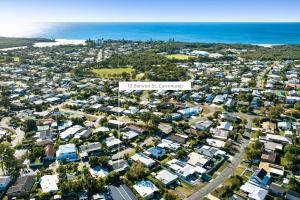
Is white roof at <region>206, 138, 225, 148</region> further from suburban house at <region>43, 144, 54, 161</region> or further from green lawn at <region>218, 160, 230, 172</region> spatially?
suburban house at <region>43, 144, 54, 161</region>

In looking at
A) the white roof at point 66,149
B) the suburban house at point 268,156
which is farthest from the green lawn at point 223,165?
the white roof at point 66,149

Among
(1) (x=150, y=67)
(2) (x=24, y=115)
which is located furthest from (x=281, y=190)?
(1) (x=150, y=67)

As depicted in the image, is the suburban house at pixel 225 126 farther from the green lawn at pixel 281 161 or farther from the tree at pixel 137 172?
the tree at pixel 137 172

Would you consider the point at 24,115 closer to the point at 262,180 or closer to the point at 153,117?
the point at 153,117

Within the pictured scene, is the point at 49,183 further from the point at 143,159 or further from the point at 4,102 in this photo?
the point at 4,102

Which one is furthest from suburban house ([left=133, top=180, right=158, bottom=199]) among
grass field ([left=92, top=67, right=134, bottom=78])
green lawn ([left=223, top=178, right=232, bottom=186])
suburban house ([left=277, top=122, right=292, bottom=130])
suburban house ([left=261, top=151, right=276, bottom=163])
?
grass field ([left=92, top=67, right=134, bottom=78])

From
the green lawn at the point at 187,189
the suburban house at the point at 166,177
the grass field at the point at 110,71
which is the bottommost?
the green lawn at the point at 187,189

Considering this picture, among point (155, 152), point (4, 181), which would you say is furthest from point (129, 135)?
point (4, 181)

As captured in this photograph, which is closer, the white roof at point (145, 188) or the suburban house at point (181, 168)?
the white roof at point (145, 188)
